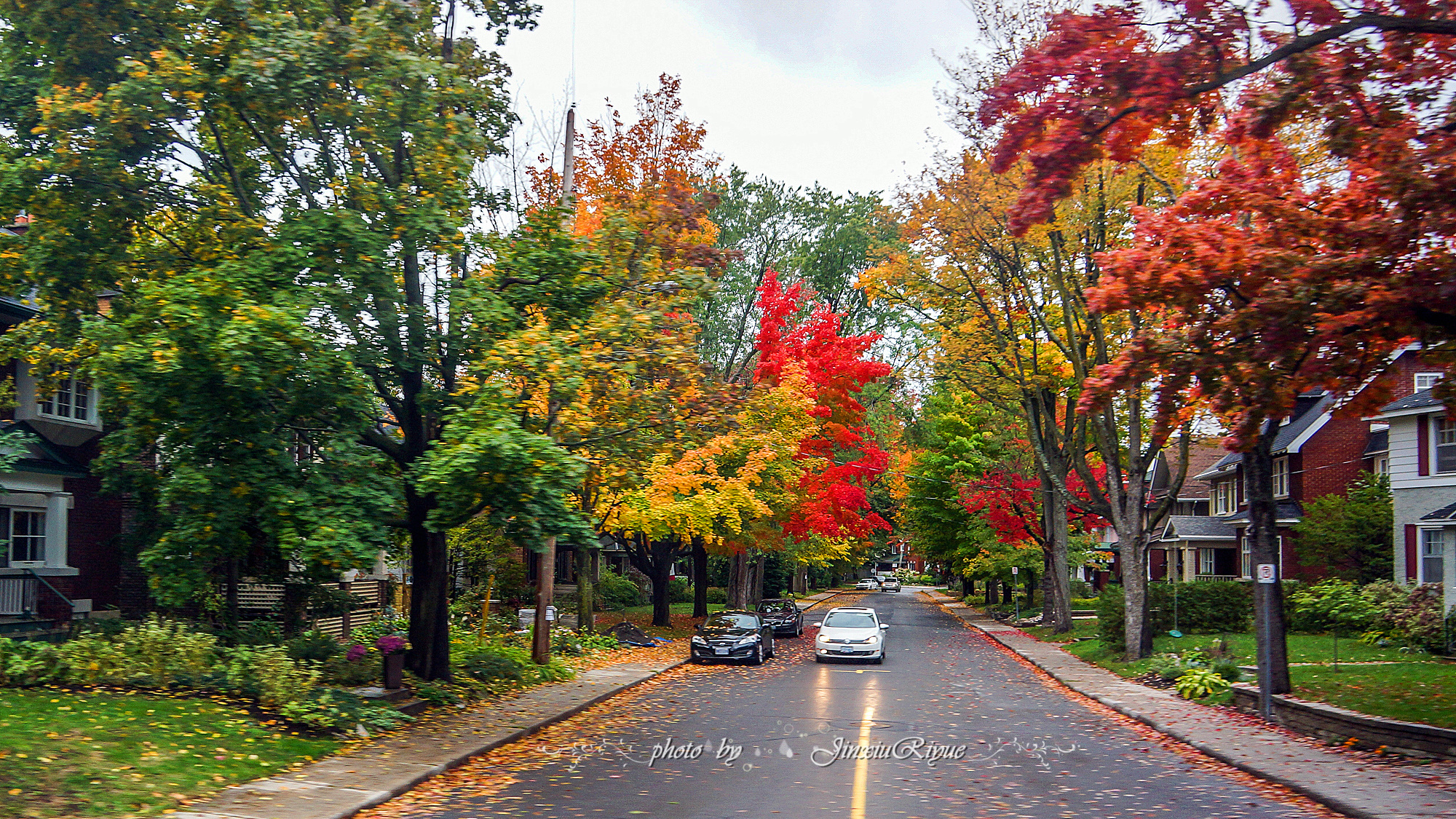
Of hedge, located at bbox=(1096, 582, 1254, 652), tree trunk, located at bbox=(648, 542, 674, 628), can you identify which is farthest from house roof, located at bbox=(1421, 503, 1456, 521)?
tree trunk, located at bbox=(648, 542, 674, 628)

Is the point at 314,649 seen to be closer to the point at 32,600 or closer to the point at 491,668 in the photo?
the point at 491,668

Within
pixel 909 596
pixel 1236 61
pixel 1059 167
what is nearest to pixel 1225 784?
pixel 1059 167

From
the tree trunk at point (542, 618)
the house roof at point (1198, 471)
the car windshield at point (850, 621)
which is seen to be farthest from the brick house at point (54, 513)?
the house roof at point (1198, 471)

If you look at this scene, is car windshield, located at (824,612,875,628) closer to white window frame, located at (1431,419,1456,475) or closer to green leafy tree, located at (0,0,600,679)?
green leafy tree, located at (0,0,600,679)

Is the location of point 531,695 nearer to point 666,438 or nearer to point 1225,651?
point 666,438

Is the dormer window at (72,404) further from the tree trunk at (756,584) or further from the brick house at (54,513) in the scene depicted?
the tree trunk at (756,584)

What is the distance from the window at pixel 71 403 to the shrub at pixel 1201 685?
22116 mm

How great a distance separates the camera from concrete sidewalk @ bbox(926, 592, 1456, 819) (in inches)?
396

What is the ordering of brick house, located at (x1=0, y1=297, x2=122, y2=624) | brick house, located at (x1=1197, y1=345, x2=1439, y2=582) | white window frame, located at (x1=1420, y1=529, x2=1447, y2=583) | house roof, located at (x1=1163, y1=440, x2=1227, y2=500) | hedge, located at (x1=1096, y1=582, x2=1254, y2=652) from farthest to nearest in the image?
house roof, located at (x1=1163, y1=440, x2=1227, y2=500), brick house, located at (x1=1197, y1=345, x2=1439, y2=582), hedge, located at (x1=1096, y1=582, x2=1254, y2=652), white window frame, located at (x1=1420, y1=529, x2=1447, y2=583), brick house, located at (x1=0, y1=297, x2=122, y2=624)

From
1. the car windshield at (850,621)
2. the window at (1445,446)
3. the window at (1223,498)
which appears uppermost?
the window at (1445,446)

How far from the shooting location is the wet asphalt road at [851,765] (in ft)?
32.8

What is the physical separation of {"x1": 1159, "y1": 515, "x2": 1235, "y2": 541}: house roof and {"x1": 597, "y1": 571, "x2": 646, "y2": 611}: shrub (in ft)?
81.9

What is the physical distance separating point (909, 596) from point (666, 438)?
79.0 metres

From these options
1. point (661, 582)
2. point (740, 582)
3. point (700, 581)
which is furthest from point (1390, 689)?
point (740, 582)
